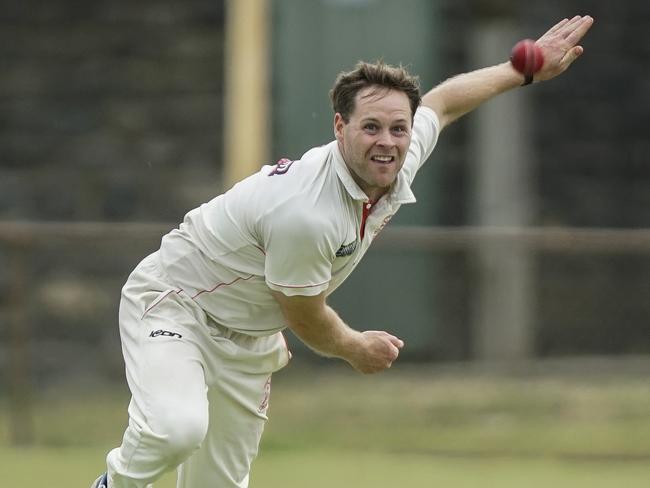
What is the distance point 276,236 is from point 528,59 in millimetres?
A: 1419

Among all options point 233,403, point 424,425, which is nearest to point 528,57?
point 233,403

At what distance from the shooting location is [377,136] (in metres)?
5.32

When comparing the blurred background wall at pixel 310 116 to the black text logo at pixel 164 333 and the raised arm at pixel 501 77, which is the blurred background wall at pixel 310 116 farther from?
the black text logo at pixel 164 333

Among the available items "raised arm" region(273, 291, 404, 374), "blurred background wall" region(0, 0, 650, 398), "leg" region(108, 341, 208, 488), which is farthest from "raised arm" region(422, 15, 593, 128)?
"blurred background wall" region(0, 0, 650, 398)

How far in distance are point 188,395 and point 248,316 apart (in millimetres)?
440

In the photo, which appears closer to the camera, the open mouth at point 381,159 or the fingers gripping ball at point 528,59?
the open mouth at point 381,159

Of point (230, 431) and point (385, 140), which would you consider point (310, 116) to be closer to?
point (230, 431)

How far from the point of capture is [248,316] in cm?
579

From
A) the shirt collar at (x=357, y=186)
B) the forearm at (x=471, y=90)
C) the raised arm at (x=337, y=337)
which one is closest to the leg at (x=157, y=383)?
the raised arm at (x=337, y=337)

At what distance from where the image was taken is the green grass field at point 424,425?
29.4 ft

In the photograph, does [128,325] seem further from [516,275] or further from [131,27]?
[131,27]

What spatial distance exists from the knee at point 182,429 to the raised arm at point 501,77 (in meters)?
1.59

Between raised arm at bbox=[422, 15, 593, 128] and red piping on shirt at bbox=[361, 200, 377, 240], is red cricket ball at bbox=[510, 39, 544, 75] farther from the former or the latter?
red piping on shirt at bbox=[361, 200, 377, 240]

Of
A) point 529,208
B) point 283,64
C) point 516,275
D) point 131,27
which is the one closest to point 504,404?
point 516,275
